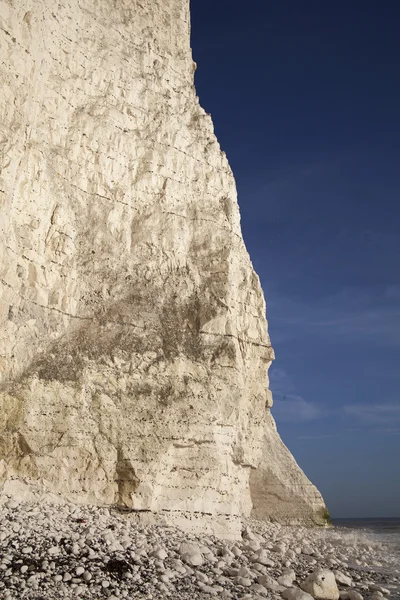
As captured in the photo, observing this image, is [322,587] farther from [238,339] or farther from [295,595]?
[238,339]

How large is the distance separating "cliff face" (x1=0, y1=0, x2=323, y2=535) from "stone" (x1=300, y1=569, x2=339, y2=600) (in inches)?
211

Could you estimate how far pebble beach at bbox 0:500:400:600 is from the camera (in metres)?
8.06

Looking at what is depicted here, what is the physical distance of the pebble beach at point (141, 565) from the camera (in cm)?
806

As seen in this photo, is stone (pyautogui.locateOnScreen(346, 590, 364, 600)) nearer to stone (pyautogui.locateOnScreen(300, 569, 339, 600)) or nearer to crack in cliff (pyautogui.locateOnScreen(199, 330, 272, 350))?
stone (pyautogui.locateOnScreen(300, 569, 339, 600))

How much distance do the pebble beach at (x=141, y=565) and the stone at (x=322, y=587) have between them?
0.02m

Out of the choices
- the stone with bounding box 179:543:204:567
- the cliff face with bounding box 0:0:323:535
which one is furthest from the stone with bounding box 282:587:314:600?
the cliff face with bounding box 0:0:323:535

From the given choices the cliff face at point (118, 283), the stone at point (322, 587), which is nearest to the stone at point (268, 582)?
the stone at point (322, 587)

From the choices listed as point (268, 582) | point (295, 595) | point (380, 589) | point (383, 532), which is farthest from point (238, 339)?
point (383, 532)

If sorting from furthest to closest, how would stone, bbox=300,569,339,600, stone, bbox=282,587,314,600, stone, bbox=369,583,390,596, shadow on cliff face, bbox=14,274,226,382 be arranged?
shadow on cliff face, bbox=14,274,226,382, stone, bbox=369,583,390,596, stone, bbox=300,569,339,600, stone, bbox=282,587,314,600

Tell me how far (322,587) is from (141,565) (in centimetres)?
309

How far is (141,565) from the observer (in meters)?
9.35

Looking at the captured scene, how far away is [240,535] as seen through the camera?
15.3m

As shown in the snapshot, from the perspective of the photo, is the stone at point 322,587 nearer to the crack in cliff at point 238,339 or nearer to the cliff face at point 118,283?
the cliff face at point 118,283

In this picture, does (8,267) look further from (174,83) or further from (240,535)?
(174,83)
